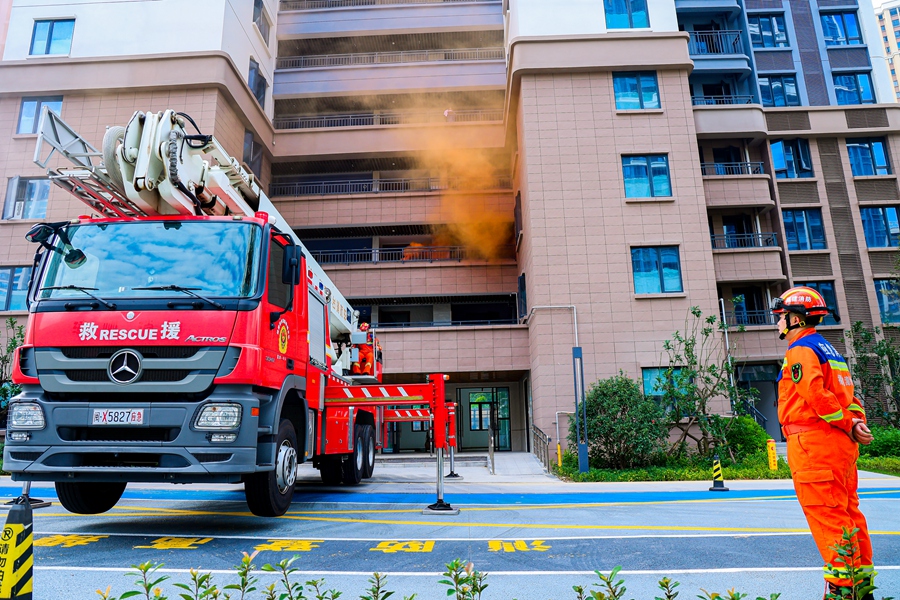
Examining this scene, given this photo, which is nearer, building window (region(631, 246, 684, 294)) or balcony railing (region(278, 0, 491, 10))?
building window (region(631, 246, 684, 294))

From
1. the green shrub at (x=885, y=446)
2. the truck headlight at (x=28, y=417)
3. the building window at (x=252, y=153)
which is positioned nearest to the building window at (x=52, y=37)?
the building window at (x=252, y=153)

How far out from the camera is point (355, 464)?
11.0 metres

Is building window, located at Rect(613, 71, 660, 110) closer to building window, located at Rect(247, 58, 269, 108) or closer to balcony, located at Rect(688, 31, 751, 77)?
balcony, located at Rect(688, 31, 751, 77)

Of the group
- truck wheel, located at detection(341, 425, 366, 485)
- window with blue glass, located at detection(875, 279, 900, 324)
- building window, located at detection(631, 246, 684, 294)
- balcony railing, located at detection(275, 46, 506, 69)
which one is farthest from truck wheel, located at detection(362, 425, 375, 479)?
balcony railing, located at detection(275, 46, 506, 69)

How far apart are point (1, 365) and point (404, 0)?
25553 millimetres

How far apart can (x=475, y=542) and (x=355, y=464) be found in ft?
18.5

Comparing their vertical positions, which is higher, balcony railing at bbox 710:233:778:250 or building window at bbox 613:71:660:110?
building window at bbox 613:71:660:110

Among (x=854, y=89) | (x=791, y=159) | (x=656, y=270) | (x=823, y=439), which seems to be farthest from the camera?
(x=854, y=89)

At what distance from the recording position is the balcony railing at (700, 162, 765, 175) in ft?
79.4

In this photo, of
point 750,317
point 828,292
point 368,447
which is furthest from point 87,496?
point 828,292

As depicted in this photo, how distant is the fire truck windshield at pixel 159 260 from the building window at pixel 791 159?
81.8ft

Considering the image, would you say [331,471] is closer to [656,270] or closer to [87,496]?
[87,496]

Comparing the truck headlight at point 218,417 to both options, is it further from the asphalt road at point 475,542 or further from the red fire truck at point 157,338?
the asphalt road at point 475,542

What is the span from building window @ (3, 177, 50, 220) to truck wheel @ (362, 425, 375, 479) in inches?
692
